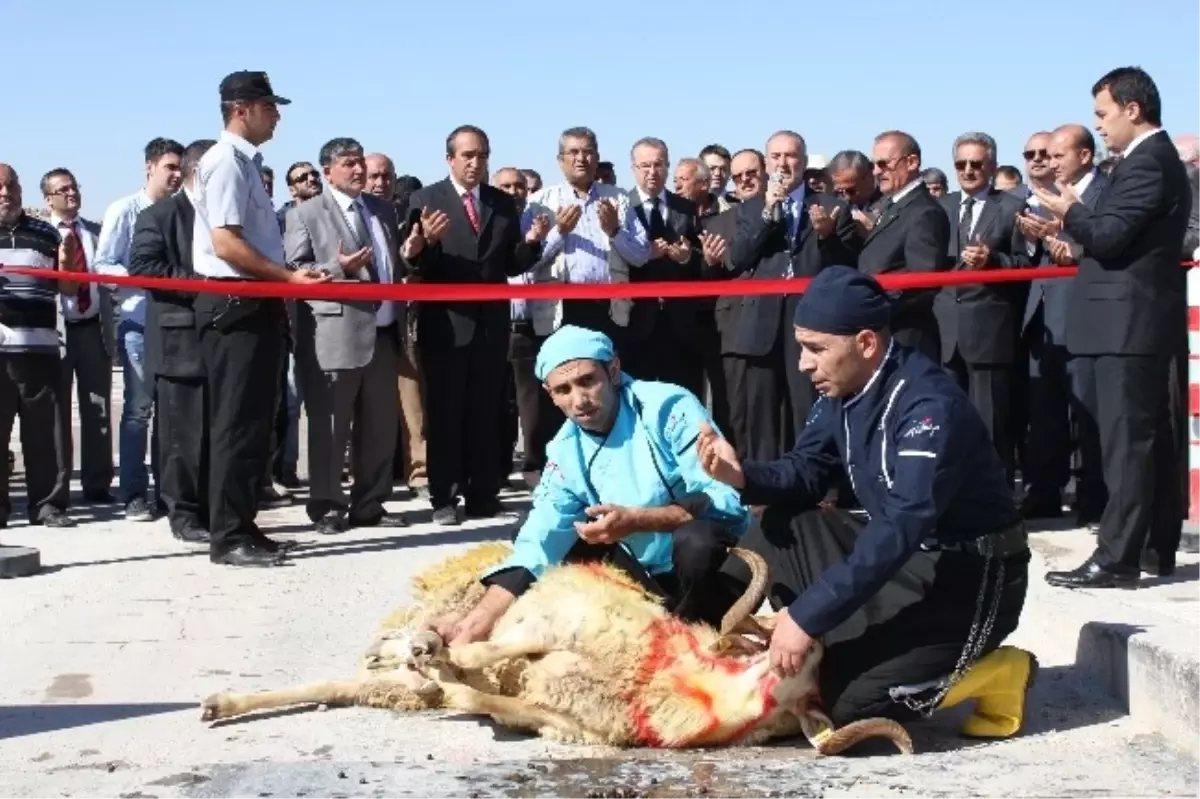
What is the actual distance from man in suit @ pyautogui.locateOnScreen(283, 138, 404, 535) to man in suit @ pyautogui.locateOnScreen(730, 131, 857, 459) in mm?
2086

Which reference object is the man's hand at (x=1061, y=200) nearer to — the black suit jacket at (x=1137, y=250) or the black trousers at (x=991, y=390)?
the black suit jacket at (x=1137, y=250)

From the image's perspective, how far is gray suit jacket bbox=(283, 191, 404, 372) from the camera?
9.86 m

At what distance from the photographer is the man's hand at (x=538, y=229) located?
34.1 ft

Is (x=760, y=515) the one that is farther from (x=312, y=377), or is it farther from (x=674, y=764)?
(x=312, y=377)

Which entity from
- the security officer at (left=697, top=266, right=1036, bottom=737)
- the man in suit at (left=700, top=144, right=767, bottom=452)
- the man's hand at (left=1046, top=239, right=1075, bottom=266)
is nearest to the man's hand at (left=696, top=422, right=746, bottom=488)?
the security officer at (left=697, top=266, right=1036, bottom=737)

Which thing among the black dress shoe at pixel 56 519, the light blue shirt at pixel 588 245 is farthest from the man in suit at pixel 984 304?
the black dress shoe at pixel 56 519

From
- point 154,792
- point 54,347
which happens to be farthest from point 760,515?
point 54,347

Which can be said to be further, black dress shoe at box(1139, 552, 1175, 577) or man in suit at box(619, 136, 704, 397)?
man in suit at box(619, 136, 704, 397)

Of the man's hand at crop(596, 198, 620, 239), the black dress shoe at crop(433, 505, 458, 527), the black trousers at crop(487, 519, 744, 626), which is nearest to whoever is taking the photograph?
the black trousers at crop(487, 519, 744, 626)

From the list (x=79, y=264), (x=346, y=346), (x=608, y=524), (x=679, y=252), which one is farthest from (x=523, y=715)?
(x=79, y=264)

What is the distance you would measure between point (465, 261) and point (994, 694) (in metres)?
5.59

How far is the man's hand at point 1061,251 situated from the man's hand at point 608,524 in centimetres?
445

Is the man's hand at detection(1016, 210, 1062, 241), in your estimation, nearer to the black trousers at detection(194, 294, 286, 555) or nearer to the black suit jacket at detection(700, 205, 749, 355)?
the black suit jacket at detection(700, 205, 749, 355)

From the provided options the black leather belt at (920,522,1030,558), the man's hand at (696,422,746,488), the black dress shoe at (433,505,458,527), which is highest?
the man's hand at (696,422,746,488)
